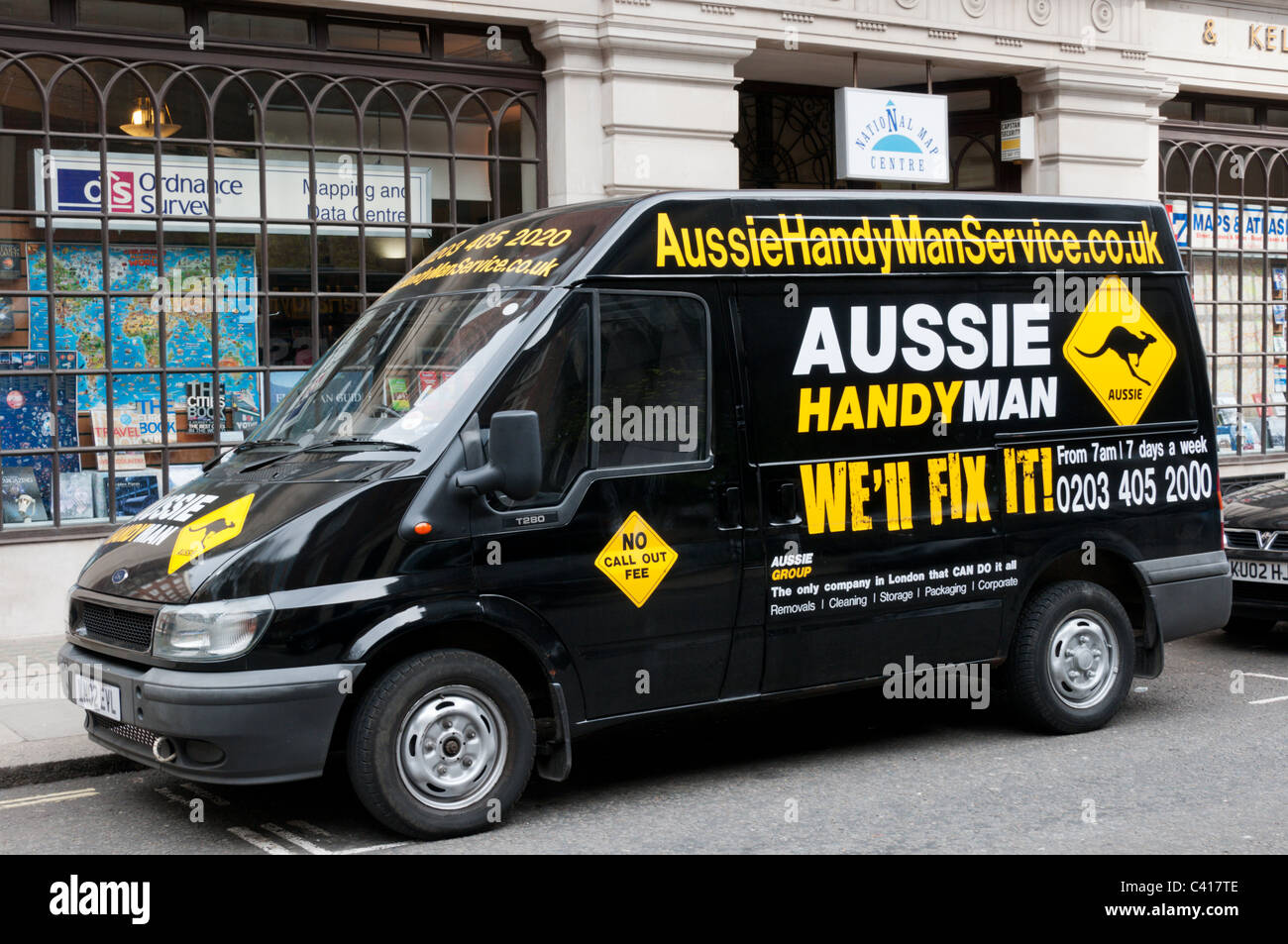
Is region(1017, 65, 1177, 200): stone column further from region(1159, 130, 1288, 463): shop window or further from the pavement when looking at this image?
the pavement

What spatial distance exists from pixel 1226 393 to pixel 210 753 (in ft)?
46.7

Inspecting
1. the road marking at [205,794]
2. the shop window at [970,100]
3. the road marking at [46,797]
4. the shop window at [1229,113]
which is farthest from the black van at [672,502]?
the shop window at [1229,113]

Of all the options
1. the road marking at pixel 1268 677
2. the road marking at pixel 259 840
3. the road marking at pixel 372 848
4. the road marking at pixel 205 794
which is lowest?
the road marking at pixel 205 794

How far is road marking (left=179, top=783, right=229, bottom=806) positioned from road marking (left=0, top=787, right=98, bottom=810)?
1.39ft

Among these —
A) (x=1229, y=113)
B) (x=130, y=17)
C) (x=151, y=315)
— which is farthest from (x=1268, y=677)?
(x=1229, y=113)

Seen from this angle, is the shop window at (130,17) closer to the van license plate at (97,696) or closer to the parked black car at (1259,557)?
the van license plate at (97,696)

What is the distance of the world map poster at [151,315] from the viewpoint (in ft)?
34.7

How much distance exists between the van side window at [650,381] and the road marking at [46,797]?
297 cm

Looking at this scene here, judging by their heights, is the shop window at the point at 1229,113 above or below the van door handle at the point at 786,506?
above

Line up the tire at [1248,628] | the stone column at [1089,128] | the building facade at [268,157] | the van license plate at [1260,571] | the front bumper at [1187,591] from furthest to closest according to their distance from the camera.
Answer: the stone column at [1089,128] → the tire at [1248,628] → the building facade at [268,157] → the van license plate at [1260,571] → the front bumper at [1187,591]

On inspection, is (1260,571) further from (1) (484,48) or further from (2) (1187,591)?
(1) (484,48)

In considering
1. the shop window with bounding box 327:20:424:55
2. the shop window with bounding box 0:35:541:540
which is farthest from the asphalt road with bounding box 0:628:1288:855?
the shop window with bounding box 327:20:424:55

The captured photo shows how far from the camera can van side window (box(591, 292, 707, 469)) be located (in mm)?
6082

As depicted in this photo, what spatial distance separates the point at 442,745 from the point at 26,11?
23.5ft
